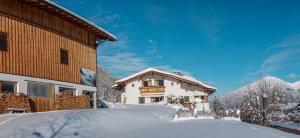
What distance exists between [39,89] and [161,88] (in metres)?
32.1

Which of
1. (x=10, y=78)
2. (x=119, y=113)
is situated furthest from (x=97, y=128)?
(x=10, y=78)

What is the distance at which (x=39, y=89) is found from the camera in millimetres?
24594

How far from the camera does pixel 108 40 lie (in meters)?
34.5

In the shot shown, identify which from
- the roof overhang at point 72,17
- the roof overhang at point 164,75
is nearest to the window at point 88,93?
the roof overhang at point 72,17

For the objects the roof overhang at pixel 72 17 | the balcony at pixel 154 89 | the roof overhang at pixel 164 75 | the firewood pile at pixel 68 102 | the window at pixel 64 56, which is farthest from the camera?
the balcony at pixel 154 89

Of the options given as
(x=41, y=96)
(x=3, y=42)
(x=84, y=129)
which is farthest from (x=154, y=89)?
(x=84, y=129)

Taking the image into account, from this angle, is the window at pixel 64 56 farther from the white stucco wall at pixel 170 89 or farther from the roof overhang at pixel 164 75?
the white stucco wall at pixel 170 89

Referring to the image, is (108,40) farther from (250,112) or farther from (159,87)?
(250,112)

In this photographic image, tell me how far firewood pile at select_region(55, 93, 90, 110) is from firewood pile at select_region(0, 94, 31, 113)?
365 cm

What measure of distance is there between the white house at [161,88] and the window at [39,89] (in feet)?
97.9

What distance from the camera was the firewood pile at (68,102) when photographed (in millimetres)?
25844

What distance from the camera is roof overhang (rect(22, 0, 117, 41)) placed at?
24406 millimetres

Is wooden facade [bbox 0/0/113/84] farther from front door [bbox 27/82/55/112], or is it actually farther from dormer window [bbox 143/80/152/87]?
dormer window [bbox 143/80/152/87]

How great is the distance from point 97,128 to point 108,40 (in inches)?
821
